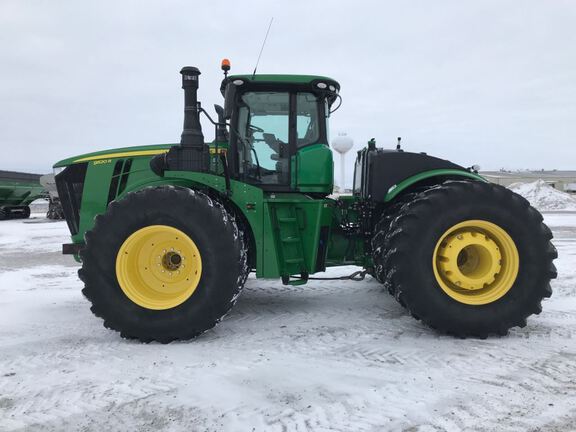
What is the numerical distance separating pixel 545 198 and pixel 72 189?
2990 cm

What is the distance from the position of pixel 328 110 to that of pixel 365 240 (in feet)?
4.88

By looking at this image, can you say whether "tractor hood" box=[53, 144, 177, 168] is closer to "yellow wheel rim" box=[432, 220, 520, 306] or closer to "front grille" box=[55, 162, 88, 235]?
"front grille" box=[55, 162, 88, 235]

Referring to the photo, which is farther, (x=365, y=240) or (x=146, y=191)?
(x=365, y=240)

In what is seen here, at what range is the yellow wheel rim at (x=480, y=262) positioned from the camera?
12.3ft

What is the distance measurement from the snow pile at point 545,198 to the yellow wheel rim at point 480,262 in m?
25.1

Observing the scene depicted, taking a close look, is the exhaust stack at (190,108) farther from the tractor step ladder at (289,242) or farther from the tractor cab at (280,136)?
the tractor step ladder at (289,242)

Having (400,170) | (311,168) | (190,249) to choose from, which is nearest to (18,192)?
(190,249)

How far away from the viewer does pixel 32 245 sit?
11.0 m

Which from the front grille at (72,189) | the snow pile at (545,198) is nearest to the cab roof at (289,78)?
the front grille at (72,189)

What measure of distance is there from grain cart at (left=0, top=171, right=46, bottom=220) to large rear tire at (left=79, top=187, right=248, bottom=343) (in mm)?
18735

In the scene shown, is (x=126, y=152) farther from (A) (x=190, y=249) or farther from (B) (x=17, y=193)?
(B) (x=17, y=193)

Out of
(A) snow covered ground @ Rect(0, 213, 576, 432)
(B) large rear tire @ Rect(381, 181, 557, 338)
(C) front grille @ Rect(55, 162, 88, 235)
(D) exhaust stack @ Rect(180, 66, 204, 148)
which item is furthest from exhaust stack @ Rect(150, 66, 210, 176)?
(B) large rear tire @ Rect(381, 181, 557, 338)

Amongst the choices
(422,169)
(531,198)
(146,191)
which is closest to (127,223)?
(146,191)

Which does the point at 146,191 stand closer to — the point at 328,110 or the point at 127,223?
the point at 127,223
